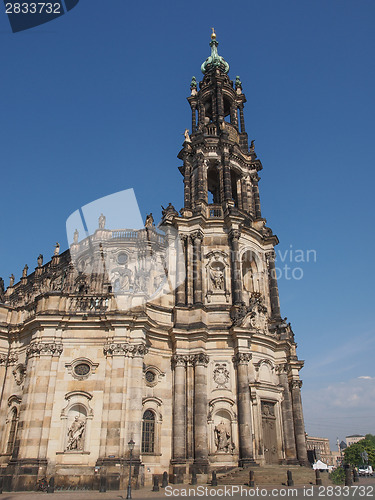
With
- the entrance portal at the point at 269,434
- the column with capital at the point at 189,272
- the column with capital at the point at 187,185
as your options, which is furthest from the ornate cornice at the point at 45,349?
the column with capital at the point at 187,185

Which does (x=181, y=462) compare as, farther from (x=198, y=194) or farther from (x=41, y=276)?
(x=41, y=276)

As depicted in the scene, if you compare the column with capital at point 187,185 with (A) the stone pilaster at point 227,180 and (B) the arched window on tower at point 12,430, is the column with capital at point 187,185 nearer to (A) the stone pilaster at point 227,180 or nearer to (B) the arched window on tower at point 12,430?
(A) the stone pilaster at point 227,180

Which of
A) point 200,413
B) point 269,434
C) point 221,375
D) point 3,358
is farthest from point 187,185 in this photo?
point 269,434

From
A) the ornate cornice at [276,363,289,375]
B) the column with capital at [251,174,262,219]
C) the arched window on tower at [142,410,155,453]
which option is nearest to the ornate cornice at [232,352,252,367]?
the ornate cornice at [276,363,289,375]

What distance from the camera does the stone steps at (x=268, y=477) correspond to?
24.2 meters

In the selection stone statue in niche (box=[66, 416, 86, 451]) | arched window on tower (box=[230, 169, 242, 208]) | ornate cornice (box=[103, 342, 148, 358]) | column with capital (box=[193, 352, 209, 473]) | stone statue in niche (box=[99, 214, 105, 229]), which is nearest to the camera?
stone statue in niche (box=[66, 416, 86, 451])

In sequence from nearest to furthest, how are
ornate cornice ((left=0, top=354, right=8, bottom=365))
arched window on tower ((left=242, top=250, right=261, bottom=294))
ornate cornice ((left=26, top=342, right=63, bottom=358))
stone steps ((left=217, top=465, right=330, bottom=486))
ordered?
1. stone steps ((left=217, top=465, right=330, bottom=486))
2. ornate cornice ((left=26, top=342, right=63, bottom=358))
3. ornate cornice ((left=0, top=354, right=8, bottom=365))
4. arched window on tower ((left=242, top=250, right=261, bottom=294))

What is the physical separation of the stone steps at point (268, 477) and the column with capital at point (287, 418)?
13.2 feet

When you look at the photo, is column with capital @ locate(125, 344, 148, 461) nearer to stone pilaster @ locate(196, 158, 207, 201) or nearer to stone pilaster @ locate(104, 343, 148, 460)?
stone pilaster @ locate(104, 343, 148, 460)

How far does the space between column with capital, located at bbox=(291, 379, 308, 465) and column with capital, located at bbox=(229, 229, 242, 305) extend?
991cm

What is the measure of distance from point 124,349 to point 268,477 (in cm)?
1132

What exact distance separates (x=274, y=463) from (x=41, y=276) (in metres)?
27.7

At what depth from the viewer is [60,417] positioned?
24.2m

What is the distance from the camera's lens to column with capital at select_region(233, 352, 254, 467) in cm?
2655
